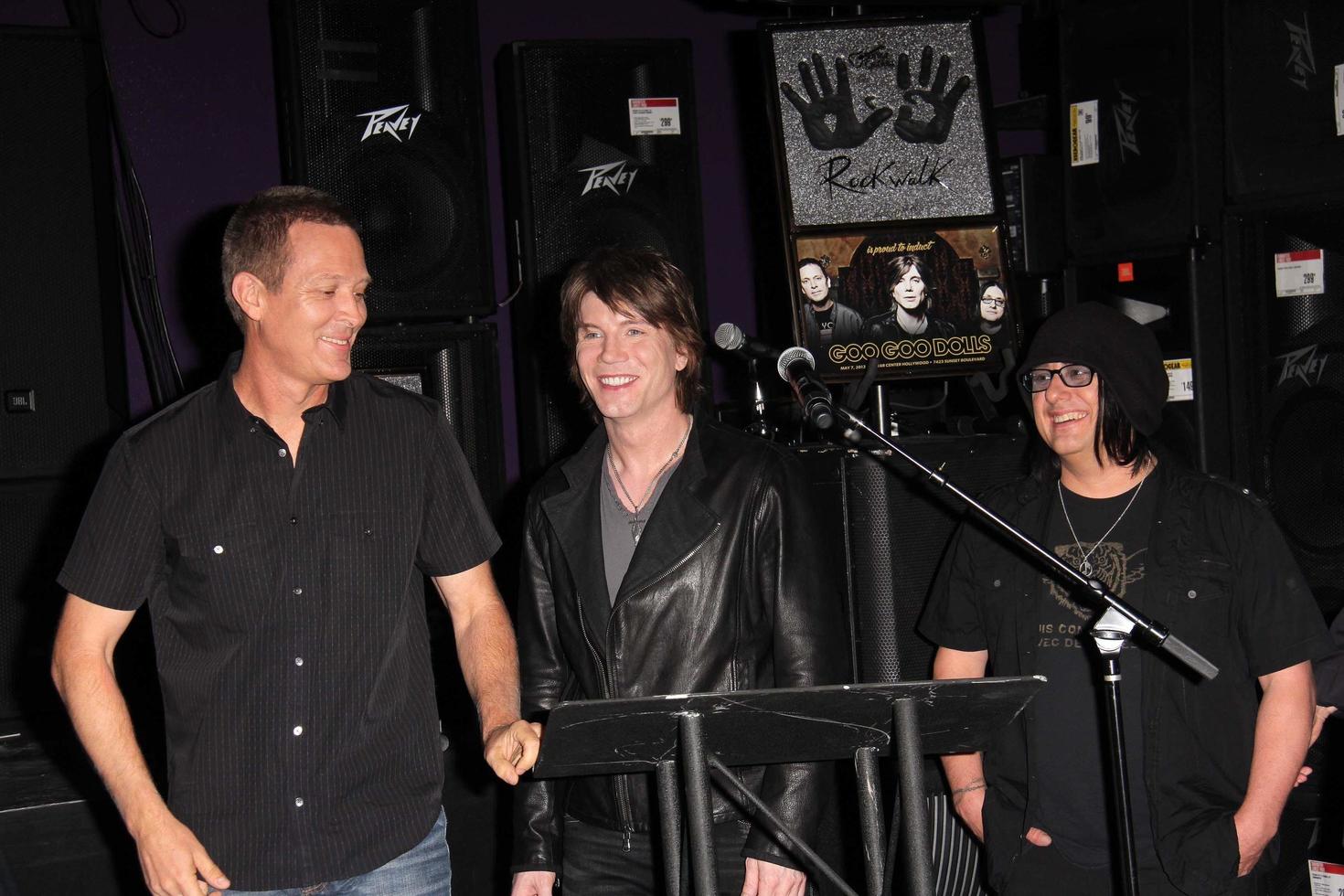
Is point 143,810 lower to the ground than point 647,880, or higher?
higher

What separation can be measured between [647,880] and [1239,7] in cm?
312

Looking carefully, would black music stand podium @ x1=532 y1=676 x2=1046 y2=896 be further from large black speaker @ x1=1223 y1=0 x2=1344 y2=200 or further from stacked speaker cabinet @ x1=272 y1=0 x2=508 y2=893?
large black speaker @ x1=1223 y1=0 x2=1344 y2=200

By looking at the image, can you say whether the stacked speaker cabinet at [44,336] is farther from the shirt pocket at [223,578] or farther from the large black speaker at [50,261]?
the shirt pocket at [223,578]

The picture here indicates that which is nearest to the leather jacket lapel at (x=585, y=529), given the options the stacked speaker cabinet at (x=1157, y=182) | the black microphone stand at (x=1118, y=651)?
the black microphone stand at (x=1118, y=651)

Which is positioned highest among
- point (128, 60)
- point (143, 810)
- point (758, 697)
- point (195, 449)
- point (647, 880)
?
point (128, 60)

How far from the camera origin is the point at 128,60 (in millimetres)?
4523

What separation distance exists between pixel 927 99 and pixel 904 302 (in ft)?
1.79

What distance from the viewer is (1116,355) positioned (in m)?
2.37

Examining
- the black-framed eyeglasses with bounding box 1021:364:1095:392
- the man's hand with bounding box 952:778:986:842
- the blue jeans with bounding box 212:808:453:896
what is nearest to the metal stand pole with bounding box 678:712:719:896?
the blue jeans with bounding box 212:808:453:896

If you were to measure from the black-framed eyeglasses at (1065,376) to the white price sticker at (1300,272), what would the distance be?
1732 mm

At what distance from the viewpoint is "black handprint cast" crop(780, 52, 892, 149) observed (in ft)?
11.0

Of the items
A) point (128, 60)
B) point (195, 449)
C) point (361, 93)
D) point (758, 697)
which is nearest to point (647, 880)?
point (758, 697)

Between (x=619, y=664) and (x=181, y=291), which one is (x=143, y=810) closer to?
(x=619, y=664)

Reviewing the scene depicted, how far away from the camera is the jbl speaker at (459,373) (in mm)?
3697
